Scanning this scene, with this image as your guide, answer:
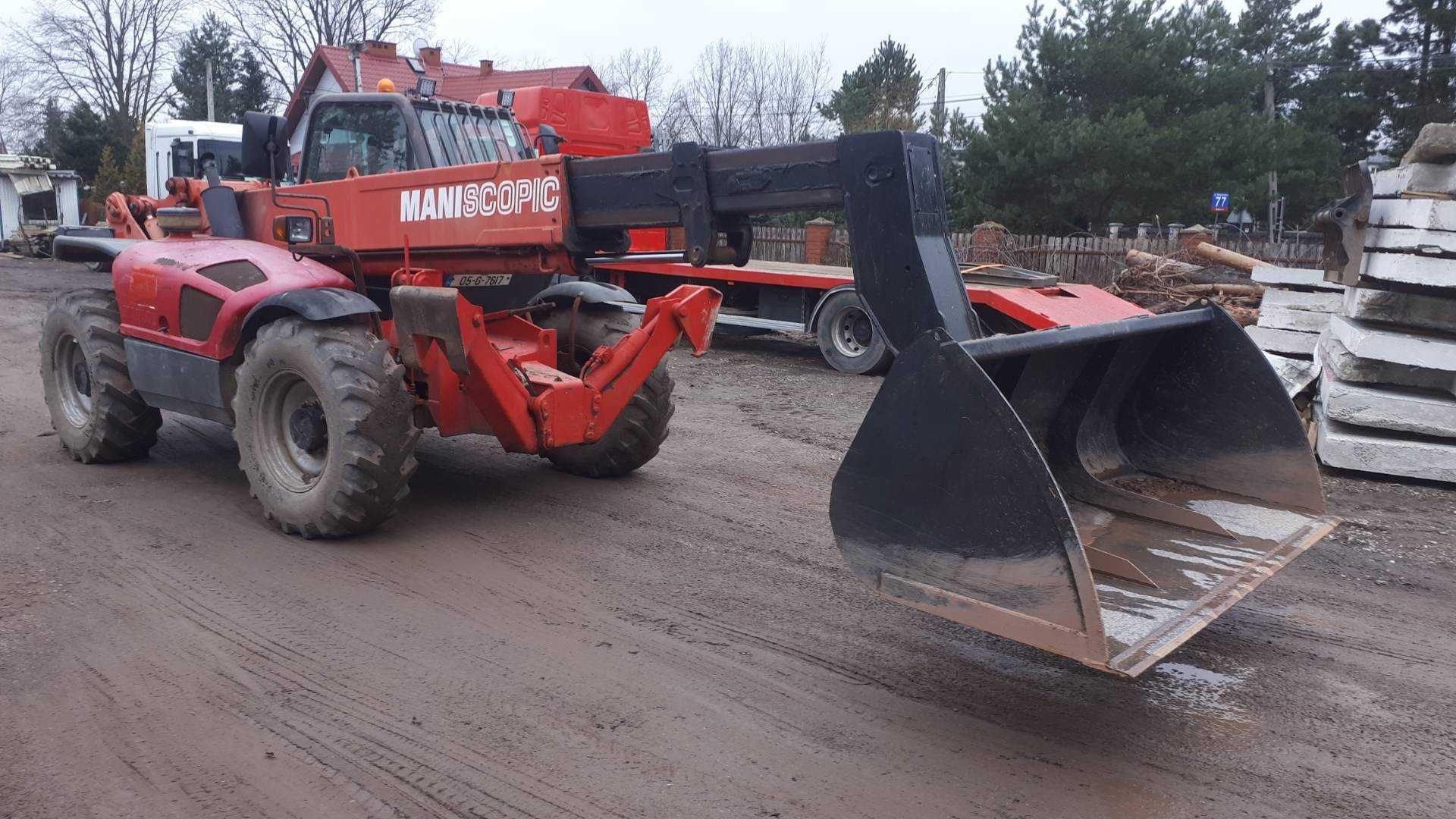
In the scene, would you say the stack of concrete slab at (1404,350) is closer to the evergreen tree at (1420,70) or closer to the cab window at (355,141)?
the cab window at (355,141)

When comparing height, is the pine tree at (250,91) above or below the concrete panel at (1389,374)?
above

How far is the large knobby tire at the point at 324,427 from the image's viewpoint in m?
5.02

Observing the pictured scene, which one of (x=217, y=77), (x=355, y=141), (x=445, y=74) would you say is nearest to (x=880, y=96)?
(x=445, y=74)

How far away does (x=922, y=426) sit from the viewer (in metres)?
3.34

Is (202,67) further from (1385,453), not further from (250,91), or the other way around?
(1385,453)

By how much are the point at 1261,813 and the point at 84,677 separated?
393 centimetres

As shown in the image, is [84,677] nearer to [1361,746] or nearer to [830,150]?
[830,150]

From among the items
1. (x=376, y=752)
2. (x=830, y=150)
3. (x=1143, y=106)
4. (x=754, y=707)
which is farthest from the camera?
(x=1143, y=106)

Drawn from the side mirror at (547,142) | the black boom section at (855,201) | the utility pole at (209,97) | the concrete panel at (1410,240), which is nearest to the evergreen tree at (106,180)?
the utility pole at (209,97)

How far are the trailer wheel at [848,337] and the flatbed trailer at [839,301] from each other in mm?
11

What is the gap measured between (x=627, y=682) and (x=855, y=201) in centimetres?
195

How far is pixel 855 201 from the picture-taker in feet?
12.7

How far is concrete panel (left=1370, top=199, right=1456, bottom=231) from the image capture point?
275 inches

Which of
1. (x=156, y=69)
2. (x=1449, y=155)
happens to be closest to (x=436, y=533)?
(x=1449, y=155)
